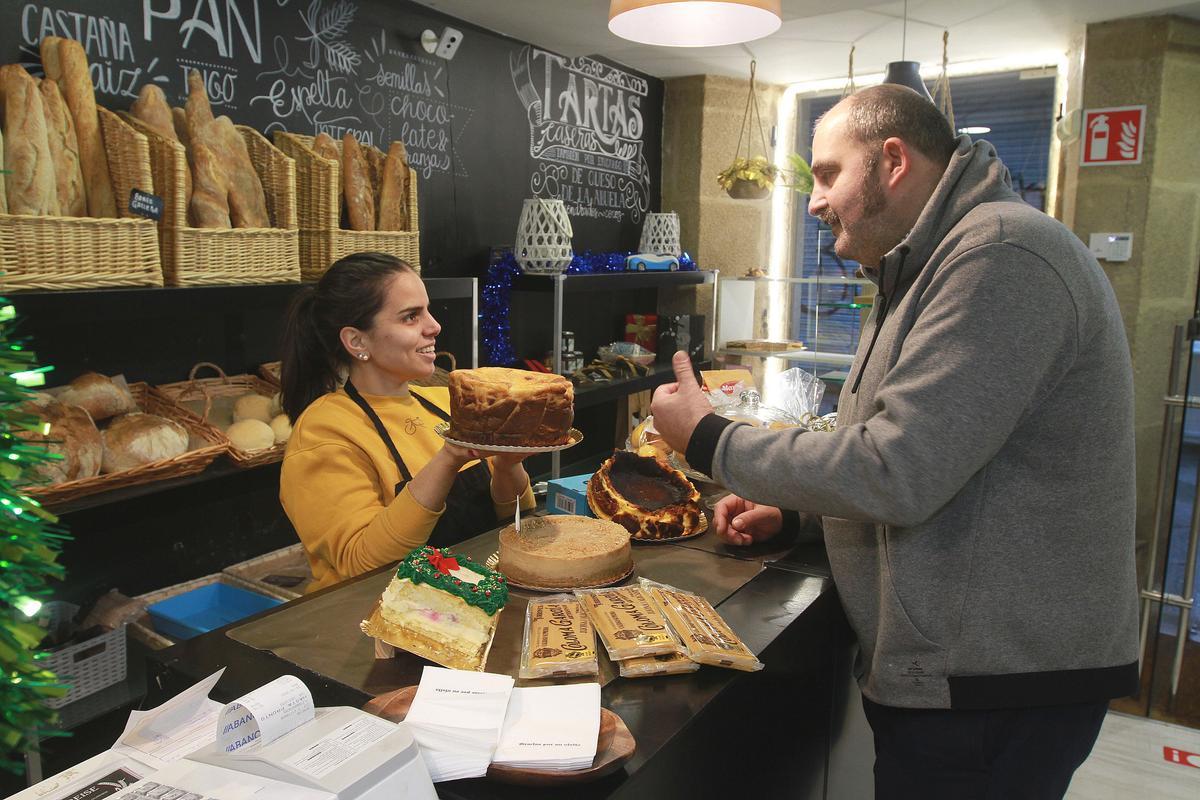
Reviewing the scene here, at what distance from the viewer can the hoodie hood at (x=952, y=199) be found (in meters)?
1.53

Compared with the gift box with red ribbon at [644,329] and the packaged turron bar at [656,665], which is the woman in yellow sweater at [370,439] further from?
the gift box with red ribbon at [644,329]

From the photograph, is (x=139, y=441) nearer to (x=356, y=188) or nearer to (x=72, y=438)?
(x=72, y=438)

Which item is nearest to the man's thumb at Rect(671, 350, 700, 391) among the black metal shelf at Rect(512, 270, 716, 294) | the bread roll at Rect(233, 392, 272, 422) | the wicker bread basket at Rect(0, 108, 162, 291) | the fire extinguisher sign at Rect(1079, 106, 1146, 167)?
the wicker bread basket at Rect(0, 108, 162, 291)

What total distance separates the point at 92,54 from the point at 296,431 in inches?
59.2

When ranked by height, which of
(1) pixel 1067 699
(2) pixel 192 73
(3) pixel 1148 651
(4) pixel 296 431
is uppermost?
(2) pixel 192 73

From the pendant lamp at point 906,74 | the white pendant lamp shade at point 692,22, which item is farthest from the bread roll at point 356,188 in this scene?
the pendant lamp at point 906,74

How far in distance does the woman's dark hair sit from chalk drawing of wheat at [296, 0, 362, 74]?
59.1 inches

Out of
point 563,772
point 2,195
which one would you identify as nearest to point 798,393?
point 563,772

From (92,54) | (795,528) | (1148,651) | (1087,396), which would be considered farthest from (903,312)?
(1148,651)

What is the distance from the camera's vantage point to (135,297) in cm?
235

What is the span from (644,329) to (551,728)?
4.33 metres

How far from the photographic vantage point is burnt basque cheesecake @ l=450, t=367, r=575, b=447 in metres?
1.75

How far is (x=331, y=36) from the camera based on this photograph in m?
3.48

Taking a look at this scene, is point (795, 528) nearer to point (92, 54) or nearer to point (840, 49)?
point (92, 54)
